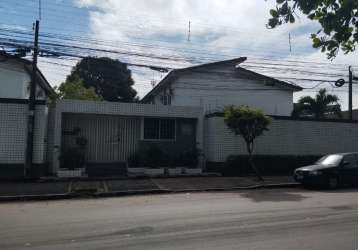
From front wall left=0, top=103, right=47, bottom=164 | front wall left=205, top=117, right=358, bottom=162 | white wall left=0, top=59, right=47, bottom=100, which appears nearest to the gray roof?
front wall left=205, top=117, right=358, bottom=162

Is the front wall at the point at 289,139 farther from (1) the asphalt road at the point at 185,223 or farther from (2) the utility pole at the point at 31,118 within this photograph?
(2) the utility pole at the point at 31,118

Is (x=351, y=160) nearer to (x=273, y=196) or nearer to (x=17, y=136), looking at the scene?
(x=273, y=196)

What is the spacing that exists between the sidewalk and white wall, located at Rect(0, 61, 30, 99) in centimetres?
1036

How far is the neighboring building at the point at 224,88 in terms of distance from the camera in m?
29.2

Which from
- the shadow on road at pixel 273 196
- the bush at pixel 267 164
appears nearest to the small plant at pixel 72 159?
the bush at pixel 267 164

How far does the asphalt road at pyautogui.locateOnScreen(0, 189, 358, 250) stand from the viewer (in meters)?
7.70

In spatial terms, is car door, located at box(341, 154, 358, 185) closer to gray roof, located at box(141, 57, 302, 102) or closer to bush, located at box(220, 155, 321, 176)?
bush, located at box(220, 155, 321, 176)

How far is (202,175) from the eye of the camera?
2097 cm

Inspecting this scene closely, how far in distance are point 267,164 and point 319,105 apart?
1225cm

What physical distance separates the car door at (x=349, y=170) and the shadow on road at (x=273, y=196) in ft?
9.00

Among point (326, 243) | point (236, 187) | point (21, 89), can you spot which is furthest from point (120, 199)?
point (21, 89)

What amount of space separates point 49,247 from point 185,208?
5.13 meters

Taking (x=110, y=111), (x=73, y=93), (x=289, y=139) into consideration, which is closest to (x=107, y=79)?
(x=73, y=93)

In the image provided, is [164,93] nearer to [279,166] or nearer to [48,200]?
[279,166]
